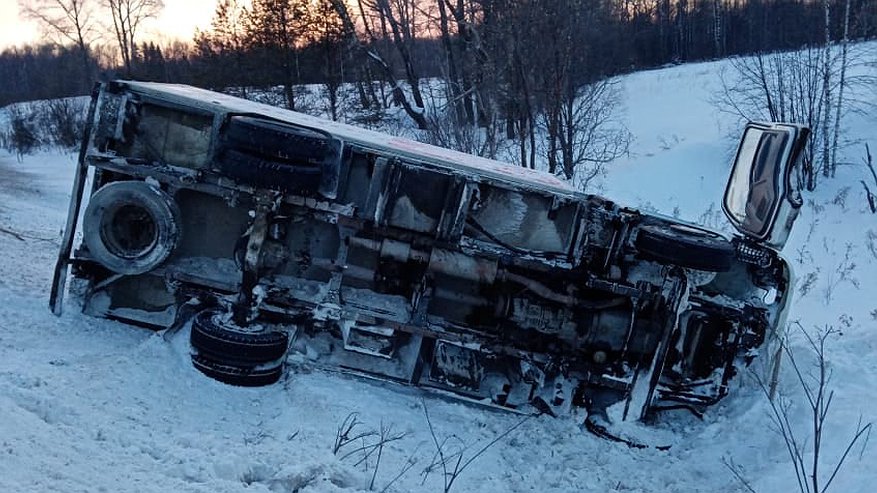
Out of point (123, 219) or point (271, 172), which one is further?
point (123, 219)

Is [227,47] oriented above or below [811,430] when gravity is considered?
above

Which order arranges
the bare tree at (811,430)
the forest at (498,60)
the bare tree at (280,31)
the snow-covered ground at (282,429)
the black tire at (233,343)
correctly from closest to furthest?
the snow-covered ground at (282,429), the bare tree at (811,430), the black tire at (233,343), the forest at (498,60), the bare tree at (280,31)

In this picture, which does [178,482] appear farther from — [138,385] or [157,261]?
[157,261]

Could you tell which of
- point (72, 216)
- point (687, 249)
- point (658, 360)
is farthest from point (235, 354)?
point (687, 249)

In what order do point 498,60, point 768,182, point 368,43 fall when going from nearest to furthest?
1. point 768,182
2. point 498,60
3. point 368,43

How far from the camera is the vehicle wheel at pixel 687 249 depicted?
3836 millimetres

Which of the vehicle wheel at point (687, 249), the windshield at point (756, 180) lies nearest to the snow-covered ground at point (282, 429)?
the vehicle wheel at point (687, 249)

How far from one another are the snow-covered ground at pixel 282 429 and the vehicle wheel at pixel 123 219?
0.50m

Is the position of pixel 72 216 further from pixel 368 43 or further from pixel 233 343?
pixel 368 43

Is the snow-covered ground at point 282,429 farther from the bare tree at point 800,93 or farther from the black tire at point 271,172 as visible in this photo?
the bare tree at point 800,93

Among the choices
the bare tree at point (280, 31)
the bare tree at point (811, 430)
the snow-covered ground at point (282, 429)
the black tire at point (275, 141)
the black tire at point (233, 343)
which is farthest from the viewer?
the bare tree at point (280, 31)

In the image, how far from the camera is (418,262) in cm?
418

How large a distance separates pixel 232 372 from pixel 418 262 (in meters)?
1.33

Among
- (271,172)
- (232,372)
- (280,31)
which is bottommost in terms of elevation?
(232,372)
